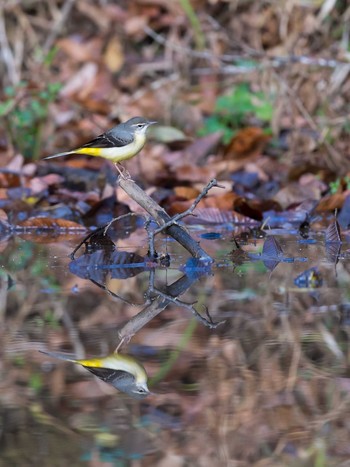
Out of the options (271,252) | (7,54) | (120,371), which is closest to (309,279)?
(271,252)

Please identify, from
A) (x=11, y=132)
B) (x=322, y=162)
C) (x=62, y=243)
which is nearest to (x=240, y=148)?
(x=322, y=162)

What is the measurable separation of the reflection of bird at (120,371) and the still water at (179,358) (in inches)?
0.6

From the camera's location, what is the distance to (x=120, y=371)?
2.79 m

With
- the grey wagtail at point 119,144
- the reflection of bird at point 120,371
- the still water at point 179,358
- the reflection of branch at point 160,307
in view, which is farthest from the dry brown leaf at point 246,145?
the reflection of bird at point 120,371

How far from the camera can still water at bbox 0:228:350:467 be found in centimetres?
221

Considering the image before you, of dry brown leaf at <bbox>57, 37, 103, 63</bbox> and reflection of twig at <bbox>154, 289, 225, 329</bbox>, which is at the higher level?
reflection of twig at <bbox>154, 289, 225, 329</bbox>

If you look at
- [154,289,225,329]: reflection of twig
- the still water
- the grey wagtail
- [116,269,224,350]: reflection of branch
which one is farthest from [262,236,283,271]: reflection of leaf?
the grey wagtail

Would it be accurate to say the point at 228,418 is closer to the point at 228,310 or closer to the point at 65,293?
the point at 228,310

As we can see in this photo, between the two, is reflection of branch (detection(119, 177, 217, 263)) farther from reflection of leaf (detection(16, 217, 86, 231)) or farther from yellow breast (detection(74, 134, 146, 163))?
reflection of leaf (detection(16, 217, 86, 231))

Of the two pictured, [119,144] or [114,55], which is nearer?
[119,144]

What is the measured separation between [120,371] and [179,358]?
0.21 meters

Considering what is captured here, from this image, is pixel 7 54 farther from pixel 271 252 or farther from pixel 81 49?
pixel 271 252

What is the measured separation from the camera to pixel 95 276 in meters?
4.33

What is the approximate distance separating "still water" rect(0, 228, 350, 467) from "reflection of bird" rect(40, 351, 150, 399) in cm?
2
